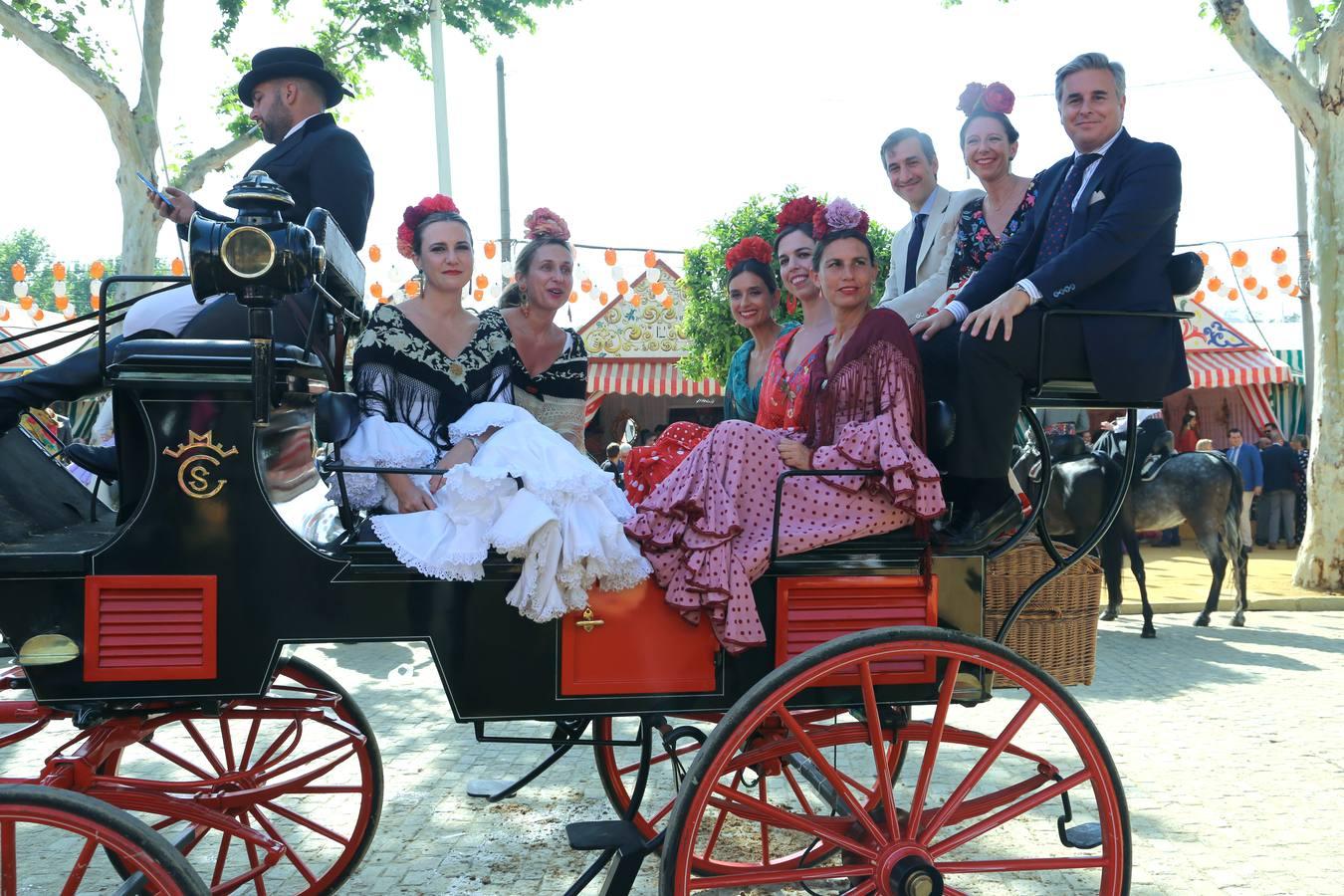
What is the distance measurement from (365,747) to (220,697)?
0.85 metres

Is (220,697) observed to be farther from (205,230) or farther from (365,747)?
(205,230)

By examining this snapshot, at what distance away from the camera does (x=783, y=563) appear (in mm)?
2559

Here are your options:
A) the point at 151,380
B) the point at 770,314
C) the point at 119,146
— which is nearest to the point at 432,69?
the point at 119,146

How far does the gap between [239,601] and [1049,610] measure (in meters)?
2.15

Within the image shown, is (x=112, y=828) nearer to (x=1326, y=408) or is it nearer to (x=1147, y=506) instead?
(x=1147, y=506)

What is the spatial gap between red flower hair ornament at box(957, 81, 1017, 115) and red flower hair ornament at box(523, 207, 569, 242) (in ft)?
4.92

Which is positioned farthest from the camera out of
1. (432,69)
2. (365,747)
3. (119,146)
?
(432,69)

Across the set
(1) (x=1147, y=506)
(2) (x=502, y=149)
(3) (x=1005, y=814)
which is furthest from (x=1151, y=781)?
(2) (x=502, y=149)

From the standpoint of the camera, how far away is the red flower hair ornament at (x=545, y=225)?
3.63 metres

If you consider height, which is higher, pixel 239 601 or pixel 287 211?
pixel 287 211

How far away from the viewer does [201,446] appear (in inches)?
90.3

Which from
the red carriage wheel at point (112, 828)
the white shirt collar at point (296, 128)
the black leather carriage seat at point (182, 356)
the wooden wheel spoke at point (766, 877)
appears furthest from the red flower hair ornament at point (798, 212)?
the red carriage wheel at point (112, 828)

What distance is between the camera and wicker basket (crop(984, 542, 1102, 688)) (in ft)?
9.48

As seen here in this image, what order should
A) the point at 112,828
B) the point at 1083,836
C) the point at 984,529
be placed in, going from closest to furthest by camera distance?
the point at 112,828, the point at 1083,836, the point at 984,529
